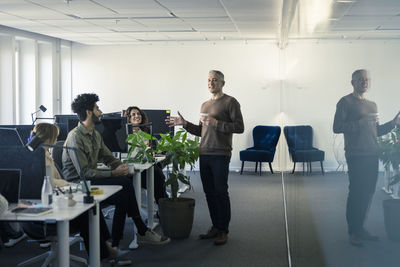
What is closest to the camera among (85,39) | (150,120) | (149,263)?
(149,263)

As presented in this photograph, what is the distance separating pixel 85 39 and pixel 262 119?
161 inches

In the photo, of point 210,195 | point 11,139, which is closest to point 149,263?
point 210,195

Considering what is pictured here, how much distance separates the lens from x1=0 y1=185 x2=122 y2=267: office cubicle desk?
9.26 feet

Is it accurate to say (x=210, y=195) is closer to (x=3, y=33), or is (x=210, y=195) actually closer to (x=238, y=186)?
(x=238, y=186)

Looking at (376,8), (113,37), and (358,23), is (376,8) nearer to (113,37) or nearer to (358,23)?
(358,23)

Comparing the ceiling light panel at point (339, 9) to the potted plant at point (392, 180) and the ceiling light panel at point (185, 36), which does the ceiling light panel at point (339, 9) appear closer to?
the potted plant at point (392, 180)

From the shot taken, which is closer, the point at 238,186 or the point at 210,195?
the point at 210,195

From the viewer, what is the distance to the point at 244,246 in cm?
487

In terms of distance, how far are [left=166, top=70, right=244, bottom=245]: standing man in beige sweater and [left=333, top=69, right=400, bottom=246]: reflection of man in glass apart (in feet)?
13.4

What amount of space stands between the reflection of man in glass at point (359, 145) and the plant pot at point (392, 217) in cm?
5

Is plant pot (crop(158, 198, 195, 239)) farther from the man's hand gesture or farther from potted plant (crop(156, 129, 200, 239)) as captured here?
the man's hand gesture

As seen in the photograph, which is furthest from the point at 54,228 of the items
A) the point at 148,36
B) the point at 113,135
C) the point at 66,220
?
the point at 148,36

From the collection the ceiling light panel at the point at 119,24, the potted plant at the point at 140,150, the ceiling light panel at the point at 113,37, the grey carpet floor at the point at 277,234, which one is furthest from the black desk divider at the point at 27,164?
the ceiling light panel at the point at 113,37

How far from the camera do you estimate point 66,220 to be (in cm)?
284
